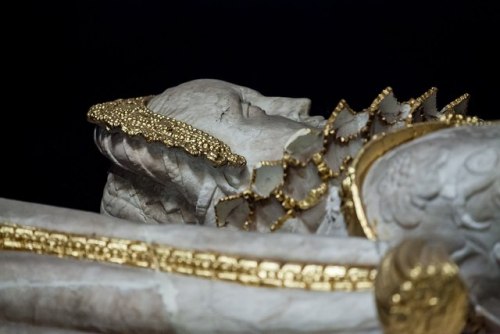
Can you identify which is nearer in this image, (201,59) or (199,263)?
(199,263)

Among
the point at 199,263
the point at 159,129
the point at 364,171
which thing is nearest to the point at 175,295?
the point at 199,263

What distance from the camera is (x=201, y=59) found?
6.41 feet

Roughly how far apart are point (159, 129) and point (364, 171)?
353 mm

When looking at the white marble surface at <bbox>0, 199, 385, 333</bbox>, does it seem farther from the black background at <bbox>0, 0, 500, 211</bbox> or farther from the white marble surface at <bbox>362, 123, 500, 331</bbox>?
the black background at <bbox>0, 0, 500, 211</bbox>

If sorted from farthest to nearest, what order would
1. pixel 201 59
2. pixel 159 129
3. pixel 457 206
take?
pixel 201 59 → pixel 159 129 → pixel 457 206

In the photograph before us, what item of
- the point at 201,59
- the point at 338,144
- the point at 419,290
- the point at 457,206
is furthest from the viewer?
the point at 201,59

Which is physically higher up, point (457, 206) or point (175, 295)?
point (457, 206)

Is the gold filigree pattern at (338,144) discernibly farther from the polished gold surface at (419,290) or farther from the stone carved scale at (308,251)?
the polished gold surface at (419,290)

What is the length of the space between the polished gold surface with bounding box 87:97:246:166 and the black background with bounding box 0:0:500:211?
0.59 m

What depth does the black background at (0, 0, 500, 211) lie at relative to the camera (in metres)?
1.83

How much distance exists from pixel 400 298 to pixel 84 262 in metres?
0.35

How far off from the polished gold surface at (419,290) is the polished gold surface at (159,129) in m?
0.45

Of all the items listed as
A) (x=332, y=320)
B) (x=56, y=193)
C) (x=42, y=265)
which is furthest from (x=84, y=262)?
(x=56, y=193)

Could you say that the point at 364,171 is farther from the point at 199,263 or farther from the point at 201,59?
the point at 201,59
